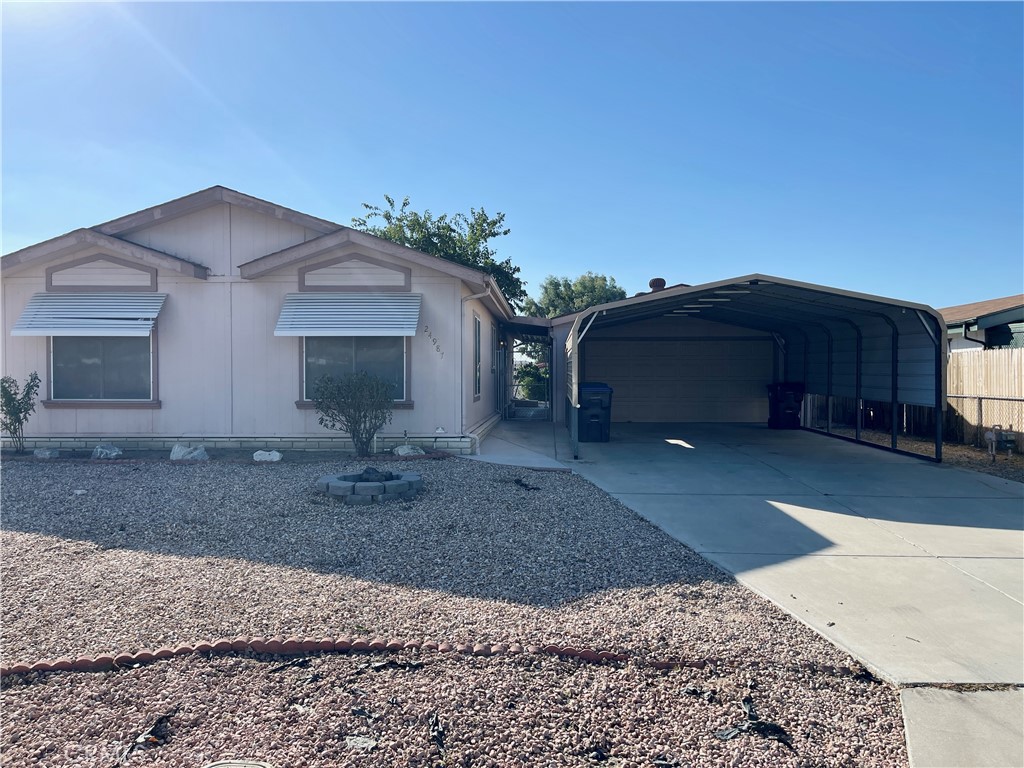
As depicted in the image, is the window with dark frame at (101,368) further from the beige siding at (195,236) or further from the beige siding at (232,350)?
the beige siding at (195,236)

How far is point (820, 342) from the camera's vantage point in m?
14.8

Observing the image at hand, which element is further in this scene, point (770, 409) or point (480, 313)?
point (770, 409)

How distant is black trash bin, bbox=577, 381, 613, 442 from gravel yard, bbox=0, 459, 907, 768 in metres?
6.47

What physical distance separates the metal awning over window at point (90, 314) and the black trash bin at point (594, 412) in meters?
7.90

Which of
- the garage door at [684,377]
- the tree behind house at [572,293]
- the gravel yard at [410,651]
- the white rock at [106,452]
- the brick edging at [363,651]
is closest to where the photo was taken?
the gravel yard at [410,651]

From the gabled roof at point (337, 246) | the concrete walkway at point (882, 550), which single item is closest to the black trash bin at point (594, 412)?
the concrete walkway at point (882, 550)

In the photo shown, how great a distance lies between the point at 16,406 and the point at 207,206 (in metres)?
4.45

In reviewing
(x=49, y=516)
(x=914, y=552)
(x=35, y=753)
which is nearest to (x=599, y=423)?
(x=914, y=552)

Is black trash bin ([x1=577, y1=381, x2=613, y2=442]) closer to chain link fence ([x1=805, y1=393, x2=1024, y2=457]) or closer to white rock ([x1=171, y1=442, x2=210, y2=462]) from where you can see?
chain link fence ([x1=805, y1=393, x2=1024, y2=457])

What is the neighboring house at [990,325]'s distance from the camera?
44.0 feet

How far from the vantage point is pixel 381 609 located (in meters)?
4.18

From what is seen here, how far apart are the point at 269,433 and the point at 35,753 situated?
842 cm

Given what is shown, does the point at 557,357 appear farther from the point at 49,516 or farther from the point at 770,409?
the point at 49,516

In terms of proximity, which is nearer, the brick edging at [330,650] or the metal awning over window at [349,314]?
the brick edging at [330,650]
